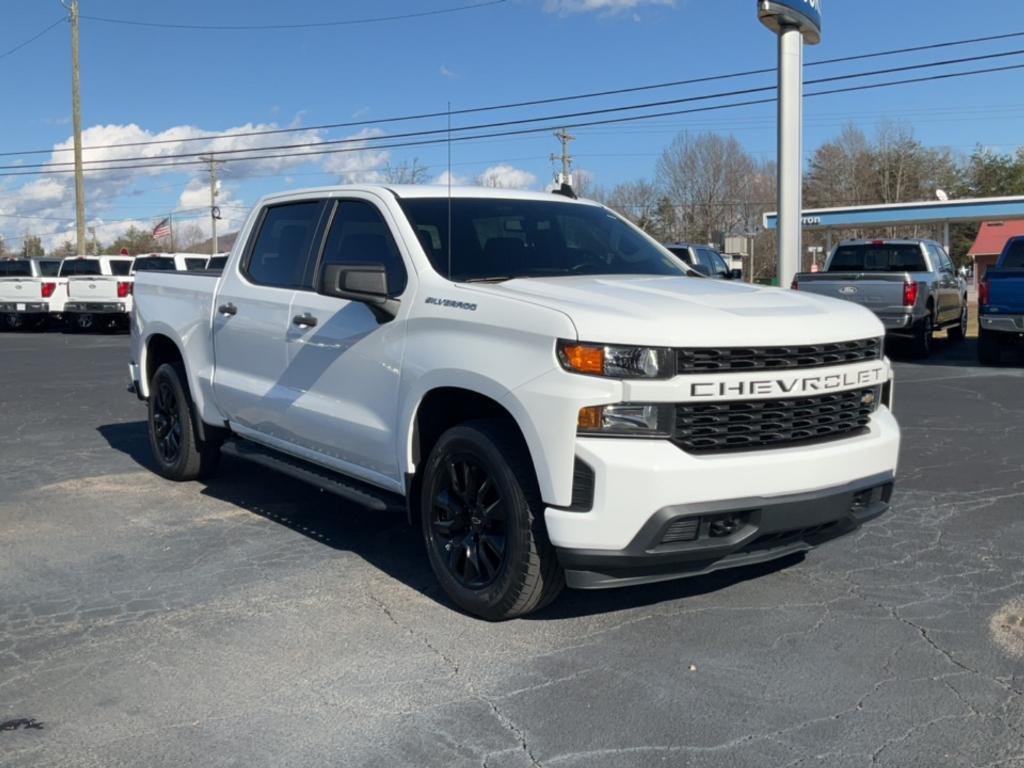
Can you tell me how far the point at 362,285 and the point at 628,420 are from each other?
5.01ft

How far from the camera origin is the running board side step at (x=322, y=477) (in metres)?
5.02

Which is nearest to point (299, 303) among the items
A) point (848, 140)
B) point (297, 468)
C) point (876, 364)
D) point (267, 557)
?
point (297, 468)

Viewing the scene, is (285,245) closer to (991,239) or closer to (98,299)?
(98,299)

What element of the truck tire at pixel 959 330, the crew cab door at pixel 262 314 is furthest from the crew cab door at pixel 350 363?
the truck tire at pixel 959 330

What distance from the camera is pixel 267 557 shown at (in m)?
5.49

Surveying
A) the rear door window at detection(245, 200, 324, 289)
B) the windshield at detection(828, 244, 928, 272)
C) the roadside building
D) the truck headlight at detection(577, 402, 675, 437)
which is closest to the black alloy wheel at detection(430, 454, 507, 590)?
the truck headlight at detection(577, 402, 675, 437)

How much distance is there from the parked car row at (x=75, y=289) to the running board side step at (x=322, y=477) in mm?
16939

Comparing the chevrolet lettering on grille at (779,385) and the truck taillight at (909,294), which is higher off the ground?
the truck taillight at (909,294)

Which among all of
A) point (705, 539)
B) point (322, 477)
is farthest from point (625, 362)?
point (322, 477)

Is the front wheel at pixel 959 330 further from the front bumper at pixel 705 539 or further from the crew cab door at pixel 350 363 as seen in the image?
the front bumper at pixel 705 539

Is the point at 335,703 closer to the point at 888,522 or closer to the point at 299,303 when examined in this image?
the point at 299,303

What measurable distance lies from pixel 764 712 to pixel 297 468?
309 centimetres

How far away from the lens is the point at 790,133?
1897cm


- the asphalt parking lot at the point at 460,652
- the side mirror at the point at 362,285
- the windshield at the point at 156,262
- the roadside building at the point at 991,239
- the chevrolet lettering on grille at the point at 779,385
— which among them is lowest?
the asphalt parking lot at the point at 460,652
